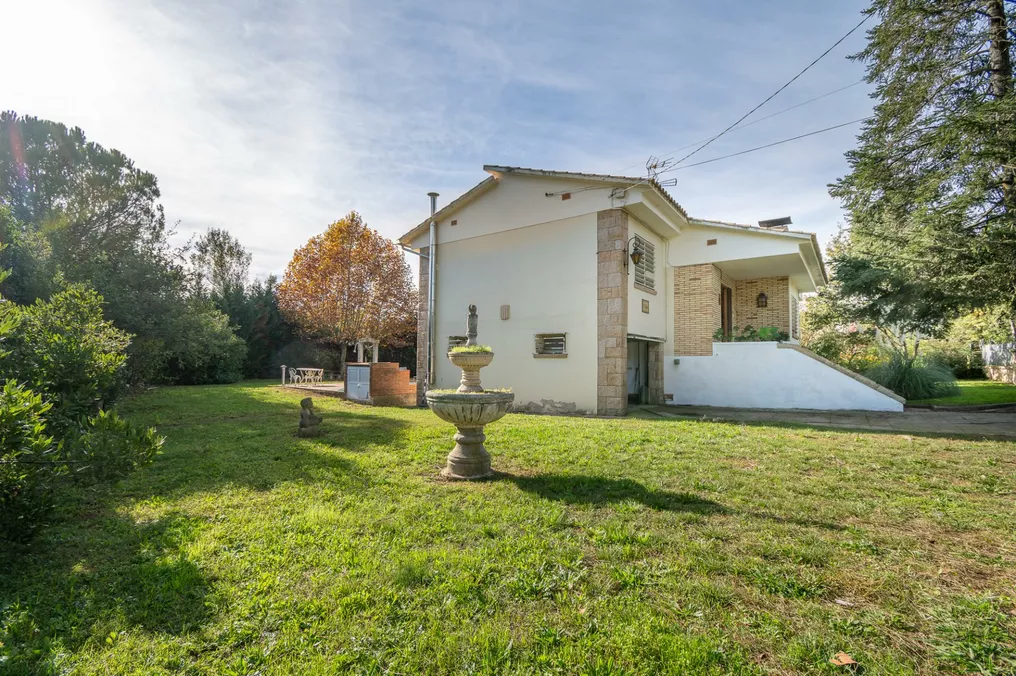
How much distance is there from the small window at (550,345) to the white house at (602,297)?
1.1 inches

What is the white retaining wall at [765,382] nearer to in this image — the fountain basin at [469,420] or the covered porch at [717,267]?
the covered porch at [717,267]

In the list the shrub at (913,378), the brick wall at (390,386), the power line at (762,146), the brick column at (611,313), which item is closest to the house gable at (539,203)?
the brick column at (611,313)

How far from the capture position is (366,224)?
24656 millimetres

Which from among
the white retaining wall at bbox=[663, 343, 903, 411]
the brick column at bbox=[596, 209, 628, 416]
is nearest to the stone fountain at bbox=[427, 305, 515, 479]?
the brick column at bbox=[596, 209, 628, 416]

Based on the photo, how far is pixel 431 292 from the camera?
1354 cm

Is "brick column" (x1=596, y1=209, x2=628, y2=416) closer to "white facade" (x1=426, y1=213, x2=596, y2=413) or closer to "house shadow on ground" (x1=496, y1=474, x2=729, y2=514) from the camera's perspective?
"white facade" (x1=426, y1=213, x2=596, y2=413)

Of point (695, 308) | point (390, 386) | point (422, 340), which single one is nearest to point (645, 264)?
point (695, 308)

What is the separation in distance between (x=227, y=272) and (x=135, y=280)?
19.2 m

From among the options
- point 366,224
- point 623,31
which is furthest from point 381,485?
point 366,224

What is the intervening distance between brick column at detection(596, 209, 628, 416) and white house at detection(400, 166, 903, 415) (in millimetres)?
25

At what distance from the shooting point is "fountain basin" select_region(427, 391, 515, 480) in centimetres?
502

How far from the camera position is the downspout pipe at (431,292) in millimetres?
13289

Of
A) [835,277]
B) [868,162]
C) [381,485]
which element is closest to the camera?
[381,485]

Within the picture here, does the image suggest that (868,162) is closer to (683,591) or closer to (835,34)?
(835,34)
